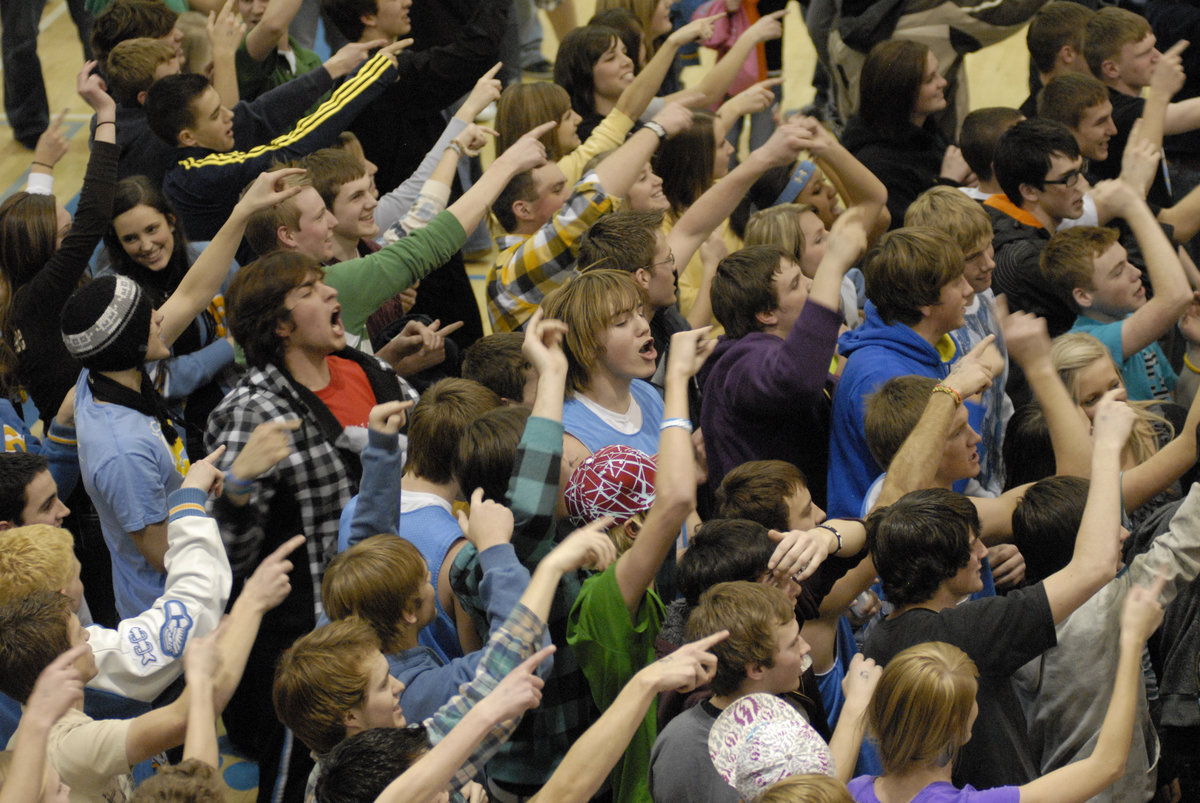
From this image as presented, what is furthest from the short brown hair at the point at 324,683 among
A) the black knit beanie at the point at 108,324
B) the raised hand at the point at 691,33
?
the raised hand at the point at 691,33

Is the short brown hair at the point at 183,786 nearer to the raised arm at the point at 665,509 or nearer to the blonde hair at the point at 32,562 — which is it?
the blonde hair at the point at 32,562

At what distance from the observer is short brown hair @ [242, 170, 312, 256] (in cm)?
381

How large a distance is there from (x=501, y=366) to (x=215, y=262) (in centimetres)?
83

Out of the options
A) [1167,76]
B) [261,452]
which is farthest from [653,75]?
[261,452]

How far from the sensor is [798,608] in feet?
9.30

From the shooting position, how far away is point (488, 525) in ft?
8.33

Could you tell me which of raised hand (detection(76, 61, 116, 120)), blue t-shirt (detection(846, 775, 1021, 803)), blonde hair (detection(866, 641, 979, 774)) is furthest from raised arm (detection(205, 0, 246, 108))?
blue t-shirt (detection(846, 775, 1021, 803))

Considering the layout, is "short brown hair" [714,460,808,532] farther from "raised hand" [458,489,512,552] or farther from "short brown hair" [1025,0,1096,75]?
"short brown hair" [1025,0,1096,75]

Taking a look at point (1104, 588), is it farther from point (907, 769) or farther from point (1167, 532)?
point (907, 769)

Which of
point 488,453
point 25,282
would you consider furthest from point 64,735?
point 25,282

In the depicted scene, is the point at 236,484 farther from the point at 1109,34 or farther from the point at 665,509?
the point at 1109,34

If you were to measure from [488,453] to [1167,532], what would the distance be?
5.20ft

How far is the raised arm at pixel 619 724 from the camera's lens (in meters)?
2.23

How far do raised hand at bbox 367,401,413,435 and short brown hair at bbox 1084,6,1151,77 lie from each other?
4022mm
